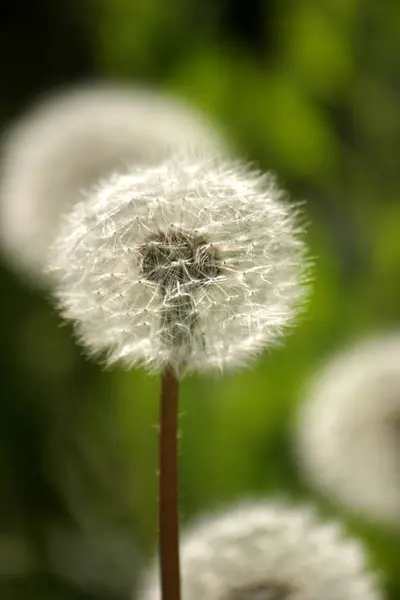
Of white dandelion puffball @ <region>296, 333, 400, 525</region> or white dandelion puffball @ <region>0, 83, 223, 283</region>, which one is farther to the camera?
white dandelion puffball @ <region>0, 83, 223, 283</region>

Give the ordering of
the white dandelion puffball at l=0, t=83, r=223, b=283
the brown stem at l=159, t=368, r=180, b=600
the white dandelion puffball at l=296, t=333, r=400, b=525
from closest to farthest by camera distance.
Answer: the brown stem at l=159, t=368, r=180, b=600 → the white dandelion puffball at l=296, t=333, r=400, b=525 → the white dandelion puffball at l=0, t=83, r=223, b=283

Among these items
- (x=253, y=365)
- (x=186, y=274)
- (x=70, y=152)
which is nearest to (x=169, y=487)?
(x=186, y=274)

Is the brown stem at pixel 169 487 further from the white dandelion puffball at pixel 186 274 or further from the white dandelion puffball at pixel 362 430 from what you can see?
the white dandelion puffball at pixel 362 430

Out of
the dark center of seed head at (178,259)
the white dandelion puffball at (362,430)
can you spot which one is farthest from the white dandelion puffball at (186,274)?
the white dandelion puffball at (362,430)

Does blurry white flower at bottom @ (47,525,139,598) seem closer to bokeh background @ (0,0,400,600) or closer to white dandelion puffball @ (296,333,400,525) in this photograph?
bokeh background @ (0,0,400,600)

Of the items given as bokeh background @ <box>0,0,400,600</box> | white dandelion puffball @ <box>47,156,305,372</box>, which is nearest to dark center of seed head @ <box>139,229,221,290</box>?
white dandelion puffball @ <box>47,156,305,372</box>

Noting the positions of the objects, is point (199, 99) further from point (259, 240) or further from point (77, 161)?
point (259, 240)

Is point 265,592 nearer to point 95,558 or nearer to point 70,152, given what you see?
point 95,558
